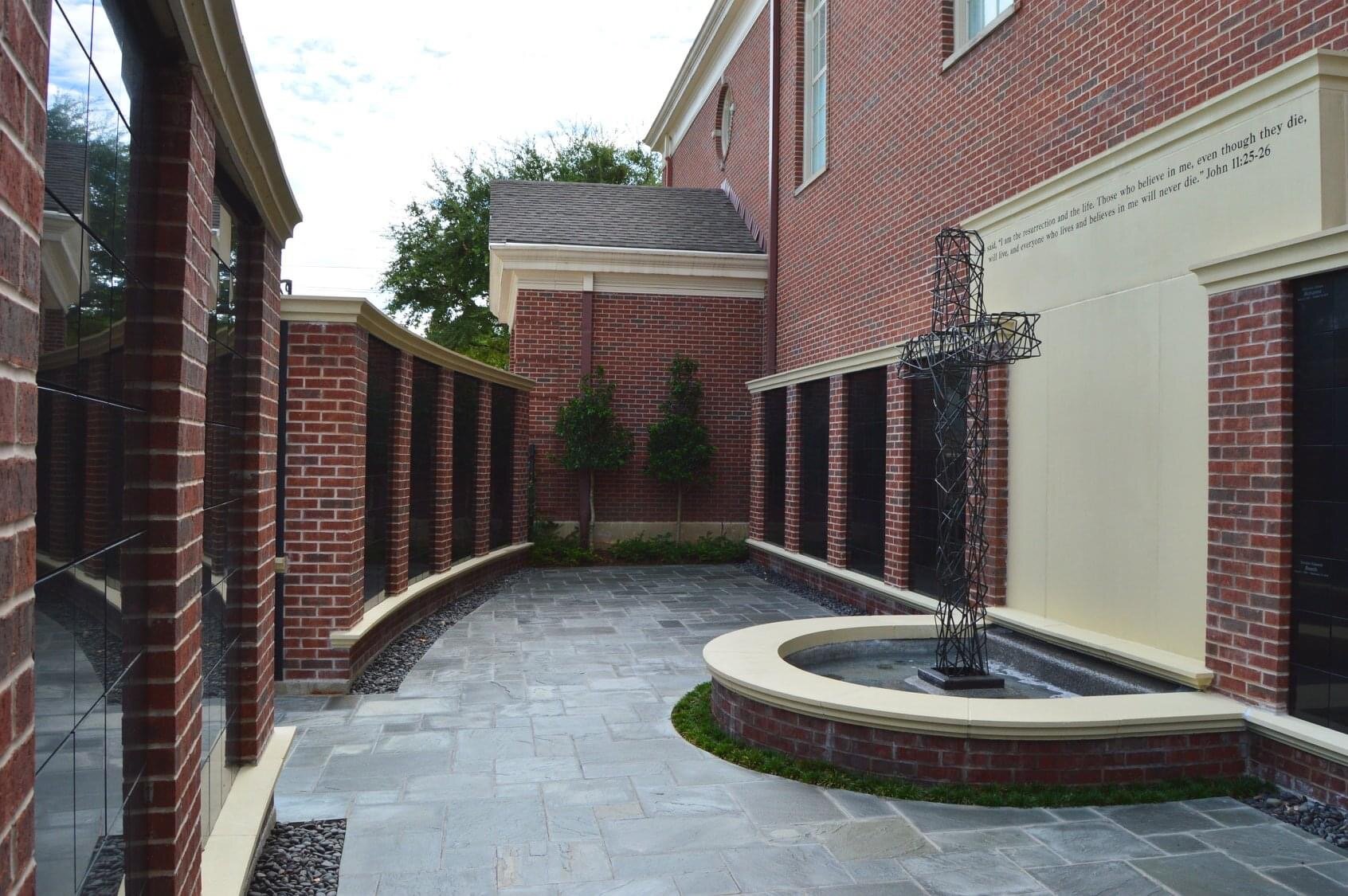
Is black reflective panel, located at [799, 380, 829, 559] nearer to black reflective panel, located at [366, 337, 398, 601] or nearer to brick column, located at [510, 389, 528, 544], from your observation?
brick column, located at [510, 389, 528, 544]

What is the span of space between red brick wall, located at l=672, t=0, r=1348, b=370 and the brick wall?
5869mm

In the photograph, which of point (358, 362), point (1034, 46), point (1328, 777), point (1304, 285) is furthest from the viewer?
point (1034, 46)

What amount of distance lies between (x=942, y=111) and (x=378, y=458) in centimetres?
623

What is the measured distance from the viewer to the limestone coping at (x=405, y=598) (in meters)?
7.20

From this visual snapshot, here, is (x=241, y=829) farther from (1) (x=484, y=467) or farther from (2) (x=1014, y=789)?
(1) (x=484, y=467)

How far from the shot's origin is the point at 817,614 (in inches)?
438

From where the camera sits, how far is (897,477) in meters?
9.89

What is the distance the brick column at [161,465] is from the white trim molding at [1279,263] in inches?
190

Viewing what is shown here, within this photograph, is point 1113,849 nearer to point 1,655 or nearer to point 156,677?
point 156,677

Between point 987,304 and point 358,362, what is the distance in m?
5.11

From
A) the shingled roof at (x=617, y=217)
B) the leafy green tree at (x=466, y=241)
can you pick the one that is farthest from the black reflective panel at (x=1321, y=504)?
the leafy green tree at (x=466, y=241)

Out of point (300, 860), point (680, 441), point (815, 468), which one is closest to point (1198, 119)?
point (300, 860)

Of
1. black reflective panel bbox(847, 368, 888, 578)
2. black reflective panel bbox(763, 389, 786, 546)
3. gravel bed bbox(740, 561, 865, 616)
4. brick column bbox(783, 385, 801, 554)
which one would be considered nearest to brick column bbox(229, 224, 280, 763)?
black reflective panel bbox(847, 368, 888, 578)

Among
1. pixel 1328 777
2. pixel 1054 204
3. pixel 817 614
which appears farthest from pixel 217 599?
pixel 817 614
